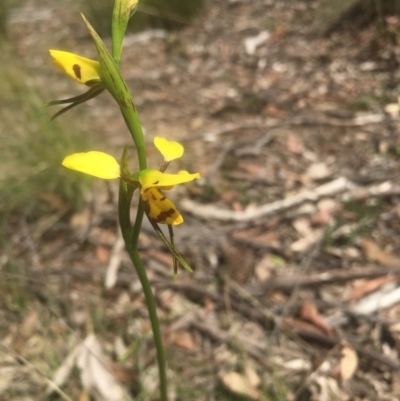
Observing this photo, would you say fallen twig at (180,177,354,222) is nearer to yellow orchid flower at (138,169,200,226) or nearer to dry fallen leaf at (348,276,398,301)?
dry fallen leaf at (348,276,398,301)

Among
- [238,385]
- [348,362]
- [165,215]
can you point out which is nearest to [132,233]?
[165,215]

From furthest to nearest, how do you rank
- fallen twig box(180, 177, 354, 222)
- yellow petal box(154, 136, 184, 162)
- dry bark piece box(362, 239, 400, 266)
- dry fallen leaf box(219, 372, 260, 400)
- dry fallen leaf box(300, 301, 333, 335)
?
fallen twig box(180, 177, 354, 222) → dry bark piece box(362, 239, 400, 266) → dry fallen leaf box(300, 301, 333, 335) → dry fallen leaf box(219, 372, 260, 400) → yellow petal box(154, 136, 184, 162)

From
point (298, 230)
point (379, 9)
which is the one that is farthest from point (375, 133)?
point (379, 9)

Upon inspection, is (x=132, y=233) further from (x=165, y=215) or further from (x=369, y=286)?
(x=369, y=286)

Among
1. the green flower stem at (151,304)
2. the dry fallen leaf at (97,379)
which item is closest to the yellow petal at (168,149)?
the green flower stem at (151,304)

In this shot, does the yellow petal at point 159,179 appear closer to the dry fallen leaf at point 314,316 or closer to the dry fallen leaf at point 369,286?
the dry fallen leaf at point 314,316

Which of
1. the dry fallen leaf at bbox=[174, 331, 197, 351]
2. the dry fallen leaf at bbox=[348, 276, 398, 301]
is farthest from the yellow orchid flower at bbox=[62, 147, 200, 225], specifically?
the dry fallen leaf at bbox=[348, 276, 398, 301]
